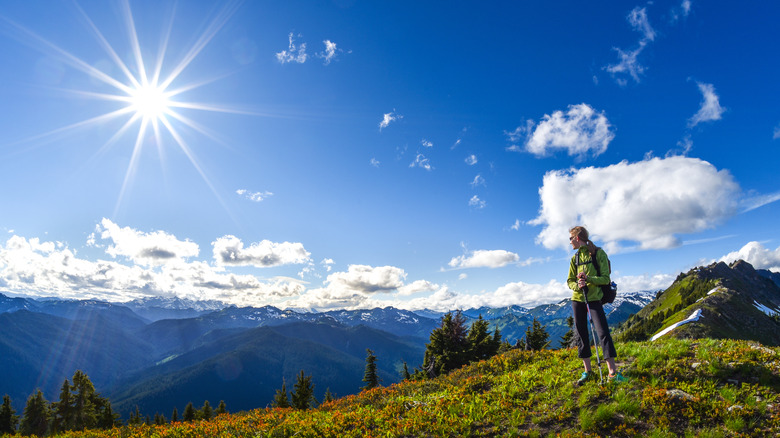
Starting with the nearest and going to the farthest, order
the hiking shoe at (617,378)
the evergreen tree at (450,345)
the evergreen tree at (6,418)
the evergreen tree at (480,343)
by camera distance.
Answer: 1. the hiking shoe at (617,378)
2. the evergreen tree at (6,418)
3. the evergreen tree at (450,345)
4. the evergreen tree at (480,343)

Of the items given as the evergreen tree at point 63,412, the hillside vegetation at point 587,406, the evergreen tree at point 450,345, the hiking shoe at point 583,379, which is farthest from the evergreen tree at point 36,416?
the hiking shoe at point 583,379

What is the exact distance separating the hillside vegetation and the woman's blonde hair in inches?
125

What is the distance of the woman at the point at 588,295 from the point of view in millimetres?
8203

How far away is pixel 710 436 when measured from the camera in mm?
5852

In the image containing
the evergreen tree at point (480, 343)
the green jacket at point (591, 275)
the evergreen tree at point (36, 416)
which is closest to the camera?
the green jacket at point (591, 275)

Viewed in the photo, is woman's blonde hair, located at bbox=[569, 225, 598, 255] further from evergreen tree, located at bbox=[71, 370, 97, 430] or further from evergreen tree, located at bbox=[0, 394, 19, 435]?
evergreen tree, located at bbox=[0, 394, 19, 435]

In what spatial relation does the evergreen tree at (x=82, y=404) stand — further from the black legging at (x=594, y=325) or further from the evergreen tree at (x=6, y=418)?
the black legging at (x=594, y=325)

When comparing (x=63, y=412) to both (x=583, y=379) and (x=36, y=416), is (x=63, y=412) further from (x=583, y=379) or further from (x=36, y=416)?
(x=583, y=379)

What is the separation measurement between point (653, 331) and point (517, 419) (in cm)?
17743

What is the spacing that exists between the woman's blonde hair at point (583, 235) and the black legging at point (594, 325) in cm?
129

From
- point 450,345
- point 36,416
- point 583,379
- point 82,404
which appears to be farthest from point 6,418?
point 583,379

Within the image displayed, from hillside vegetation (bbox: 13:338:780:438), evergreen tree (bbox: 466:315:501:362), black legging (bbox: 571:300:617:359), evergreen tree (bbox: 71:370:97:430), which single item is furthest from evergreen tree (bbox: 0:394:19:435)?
→ black legging (bbox: 571:300:617:359)

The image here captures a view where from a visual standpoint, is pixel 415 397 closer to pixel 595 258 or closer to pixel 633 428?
pixel 633 428

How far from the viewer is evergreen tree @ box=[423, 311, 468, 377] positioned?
38.2m
